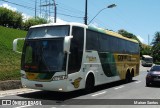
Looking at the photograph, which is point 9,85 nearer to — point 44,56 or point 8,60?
Answer: point 44,56

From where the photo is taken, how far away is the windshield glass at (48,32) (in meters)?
14.4

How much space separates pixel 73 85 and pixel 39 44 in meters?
2.33

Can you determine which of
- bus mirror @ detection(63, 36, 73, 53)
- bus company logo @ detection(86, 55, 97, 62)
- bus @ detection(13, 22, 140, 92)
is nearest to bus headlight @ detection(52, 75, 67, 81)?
bus @ detection(13, 22, 140, 92)

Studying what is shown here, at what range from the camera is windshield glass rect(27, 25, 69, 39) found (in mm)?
14383

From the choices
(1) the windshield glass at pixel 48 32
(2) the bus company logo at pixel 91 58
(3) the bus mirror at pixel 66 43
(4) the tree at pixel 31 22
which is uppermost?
(4) the tree at pixel 31 22

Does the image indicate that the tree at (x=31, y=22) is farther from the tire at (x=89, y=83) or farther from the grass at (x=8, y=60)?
the tire at (x=89, y=83)

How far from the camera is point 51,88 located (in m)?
13.9

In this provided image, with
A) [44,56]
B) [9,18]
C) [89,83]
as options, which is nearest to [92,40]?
[89,83]

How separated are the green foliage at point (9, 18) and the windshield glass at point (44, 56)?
72.7m

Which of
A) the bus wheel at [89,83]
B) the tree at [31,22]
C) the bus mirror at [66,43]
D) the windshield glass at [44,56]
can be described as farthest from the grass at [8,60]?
the tree at [31,22]

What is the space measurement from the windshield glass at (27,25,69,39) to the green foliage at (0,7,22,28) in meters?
72.2

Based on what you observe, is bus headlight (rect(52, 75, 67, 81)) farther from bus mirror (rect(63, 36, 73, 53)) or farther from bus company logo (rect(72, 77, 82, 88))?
bus mirror (rect(63, 36, 73, 53))

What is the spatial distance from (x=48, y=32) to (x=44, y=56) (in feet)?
3.96

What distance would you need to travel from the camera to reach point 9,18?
86.6 m
